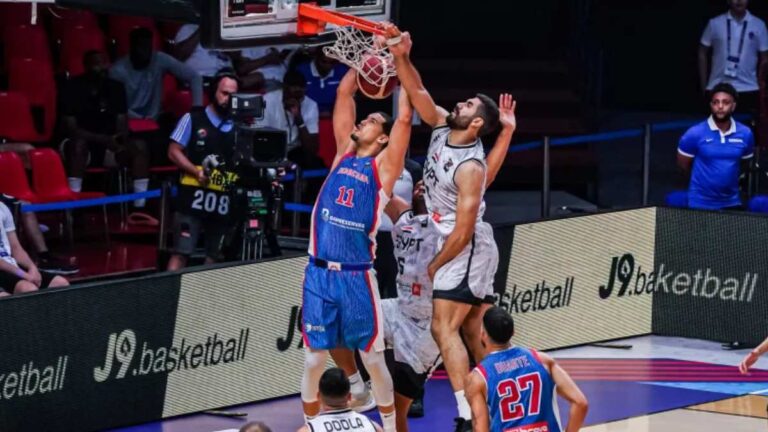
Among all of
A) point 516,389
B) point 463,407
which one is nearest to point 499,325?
point 516,389

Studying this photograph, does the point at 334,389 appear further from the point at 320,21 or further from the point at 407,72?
the point at 320,21

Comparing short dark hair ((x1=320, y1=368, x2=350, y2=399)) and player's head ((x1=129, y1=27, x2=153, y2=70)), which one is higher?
player's head ((x1=129, y1=27, x2=153, y2=70))

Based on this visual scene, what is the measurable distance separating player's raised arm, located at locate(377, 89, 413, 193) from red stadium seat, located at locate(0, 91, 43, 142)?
18.2 ft

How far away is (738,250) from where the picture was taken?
45.8ft

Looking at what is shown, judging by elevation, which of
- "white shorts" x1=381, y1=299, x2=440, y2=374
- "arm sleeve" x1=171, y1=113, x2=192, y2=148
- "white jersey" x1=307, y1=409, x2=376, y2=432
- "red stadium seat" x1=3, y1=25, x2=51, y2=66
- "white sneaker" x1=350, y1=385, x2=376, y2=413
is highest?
"red stadium seat" x1=3, y1=25, x2=51, y2=66

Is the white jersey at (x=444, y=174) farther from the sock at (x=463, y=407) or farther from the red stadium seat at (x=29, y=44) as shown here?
the red stadium seat at (x=29, y=44)

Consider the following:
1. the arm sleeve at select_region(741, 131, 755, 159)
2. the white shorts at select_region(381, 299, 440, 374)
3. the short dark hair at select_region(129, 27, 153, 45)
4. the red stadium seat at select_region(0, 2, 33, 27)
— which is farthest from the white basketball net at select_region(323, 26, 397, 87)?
the red stadium seat at select_region(0, 2, 33, 27)

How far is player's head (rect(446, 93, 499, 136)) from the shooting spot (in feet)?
36.5

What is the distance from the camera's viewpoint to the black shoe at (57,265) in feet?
44.9

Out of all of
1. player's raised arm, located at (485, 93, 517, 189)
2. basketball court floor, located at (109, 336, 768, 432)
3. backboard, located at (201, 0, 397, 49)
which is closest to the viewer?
backboard, located at (201, 0, 397, 49)

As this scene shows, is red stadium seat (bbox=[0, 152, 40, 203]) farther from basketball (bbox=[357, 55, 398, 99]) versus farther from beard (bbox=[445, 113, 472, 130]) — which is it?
beard (bbox=[445, 113, 472, 130])

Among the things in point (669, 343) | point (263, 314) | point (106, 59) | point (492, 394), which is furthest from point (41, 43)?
point (492, 394)

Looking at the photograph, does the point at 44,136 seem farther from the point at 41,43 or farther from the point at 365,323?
the point at 365,323

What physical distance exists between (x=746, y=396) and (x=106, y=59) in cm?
Answer: 655
